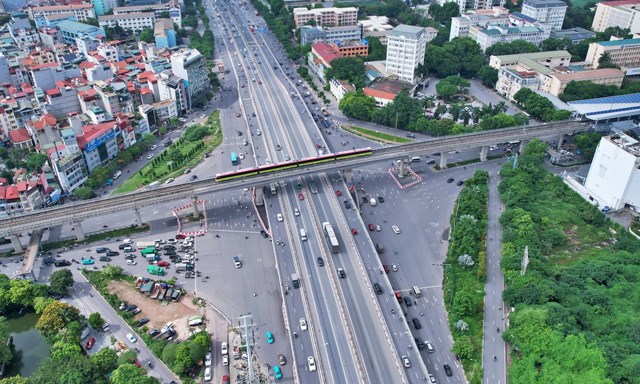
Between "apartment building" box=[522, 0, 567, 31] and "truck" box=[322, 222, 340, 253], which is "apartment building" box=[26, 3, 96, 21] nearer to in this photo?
"truck" box=[322, 222, 340, 253]

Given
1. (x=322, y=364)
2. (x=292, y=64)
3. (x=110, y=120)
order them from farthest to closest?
1. (x=292, y=64)
2. (x=110, y=120)
3. (x=322, y=364)

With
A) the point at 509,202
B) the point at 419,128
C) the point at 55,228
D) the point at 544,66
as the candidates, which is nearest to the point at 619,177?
the point at 509,202

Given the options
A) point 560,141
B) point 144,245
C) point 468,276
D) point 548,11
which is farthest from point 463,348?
point 548,11

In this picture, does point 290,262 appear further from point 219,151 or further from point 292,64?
point 292,64

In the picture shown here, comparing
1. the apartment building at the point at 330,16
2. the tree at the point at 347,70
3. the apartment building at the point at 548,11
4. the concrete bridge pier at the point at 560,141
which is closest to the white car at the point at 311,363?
the concrete bridge pier at the point at 560,141

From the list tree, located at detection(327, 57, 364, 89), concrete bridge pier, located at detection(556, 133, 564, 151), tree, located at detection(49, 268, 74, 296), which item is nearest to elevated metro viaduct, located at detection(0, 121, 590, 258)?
concrete bridge pier, located at detection(556, 133, 564, 151)

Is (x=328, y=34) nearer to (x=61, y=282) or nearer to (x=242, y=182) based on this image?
(x=242, y=182)

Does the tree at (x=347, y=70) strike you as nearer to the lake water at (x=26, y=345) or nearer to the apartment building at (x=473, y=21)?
the apartment building at (x=473, y=21)
